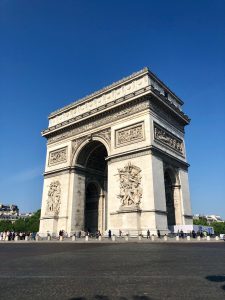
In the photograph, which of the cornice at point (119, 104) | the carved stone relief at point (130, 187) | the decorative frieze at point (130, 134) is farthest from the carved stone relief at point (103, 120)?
the carved stone relief at point (130, 187)

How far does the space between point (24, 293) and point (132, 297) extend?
1.42m

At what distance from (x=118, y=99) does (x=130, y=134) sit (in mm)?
3892

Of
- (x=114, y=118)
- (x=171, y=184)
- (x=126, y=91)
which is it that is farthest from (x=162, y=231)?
(x=126, y=91)

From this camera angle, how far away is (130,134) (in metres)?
24.7

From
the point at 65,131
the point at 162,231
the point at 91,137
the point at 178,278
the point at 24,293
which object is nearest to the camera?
the point at 24,293

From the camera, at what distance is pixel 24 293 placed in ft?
11.4

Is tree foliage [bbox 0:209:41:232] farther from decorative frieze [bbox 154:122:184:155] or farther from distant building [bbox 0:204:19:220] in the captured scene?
decorative frieze [bbox 154:122:184:155]

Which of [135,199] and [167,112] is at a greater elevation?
[167,112]

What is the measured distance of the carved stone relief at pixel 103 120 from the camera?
24641mm

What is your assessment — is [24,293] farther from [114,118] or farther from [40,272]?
[114,118]

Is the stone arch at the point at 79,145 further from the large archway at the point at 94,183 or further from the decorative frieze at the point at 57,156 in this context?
the decorative frieze at the point at 57,156

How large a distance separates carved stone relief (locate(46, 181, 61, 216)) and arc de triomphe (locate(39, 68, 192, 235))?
0.11 meters

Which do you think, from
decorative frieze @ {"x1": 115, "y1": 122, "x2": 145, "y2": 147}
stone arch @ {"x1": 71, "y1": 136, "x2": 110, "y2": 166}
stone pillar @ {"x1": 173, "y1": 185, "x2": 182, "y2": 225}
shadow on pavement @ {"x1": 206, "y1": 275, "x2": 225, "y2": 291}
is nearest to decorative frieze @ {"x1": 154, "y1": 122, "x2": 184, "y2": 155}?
decorative frieze @ {"x1": 115, "y1": 122, "x2": 145, "y2": 147}

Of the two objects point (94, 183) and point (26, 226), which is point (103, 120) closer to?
point (94, 183)
